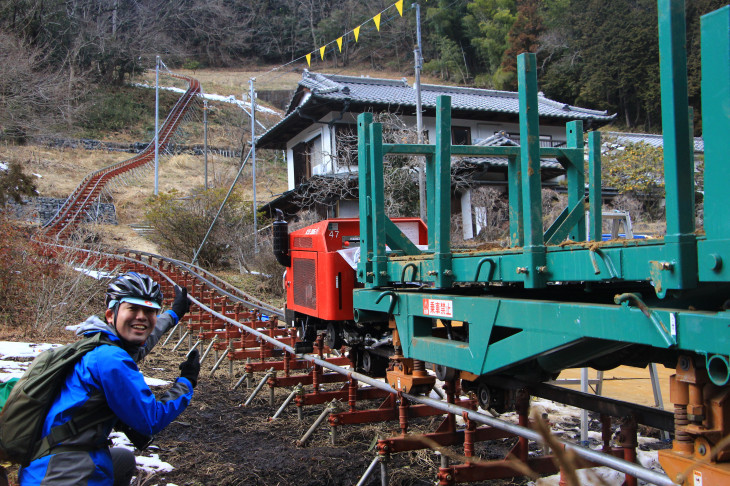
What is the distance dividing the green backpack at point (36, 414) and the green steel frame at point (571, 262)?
1.98 metres

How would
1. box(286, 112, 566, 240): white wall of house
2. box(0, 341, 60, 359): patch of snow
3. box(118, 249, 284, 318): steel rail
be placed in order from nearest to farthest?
1. box(0, 341, 60, 359): patch of snow
2. box(118, 249, 284, 318): steel rail
3. box(286, 112, 566, 240): white wall of house

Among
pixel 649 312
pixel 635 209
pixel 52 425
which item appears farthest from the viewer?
pixel 635 209

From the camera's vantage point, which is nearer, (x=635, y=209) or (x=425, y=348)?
(x=425, y=348)

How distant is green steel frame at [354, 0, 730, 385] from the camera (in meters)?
2.11

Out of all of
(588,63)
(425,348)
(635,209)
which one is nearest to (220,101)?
(588,63)

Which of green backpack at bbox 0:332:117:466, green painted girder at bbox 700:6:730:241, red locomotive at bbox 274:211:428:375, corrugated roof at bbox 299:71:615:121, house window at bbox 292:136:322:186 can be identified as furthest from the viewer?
house window at bbox 292:136:322:186

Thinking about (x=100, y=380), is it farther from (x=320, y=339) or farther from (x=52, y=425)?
(x=320, y=339)

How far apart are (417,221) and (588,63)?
1386 inches

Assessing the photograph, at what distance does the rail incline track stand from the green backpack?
1670 centimetres

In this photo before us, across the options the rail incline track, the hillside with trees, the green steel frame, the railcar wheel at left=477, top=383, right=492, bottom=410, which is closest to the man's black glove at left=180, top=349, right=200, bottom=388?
the green steel frame

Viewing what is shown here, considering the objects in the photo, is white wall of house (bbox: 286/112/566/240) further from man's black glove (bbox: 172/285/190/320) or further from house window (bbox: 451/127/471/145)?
man's black glove (bbox: 172/285/190/320)

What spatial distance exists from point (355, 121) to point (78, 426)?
63.6 ft

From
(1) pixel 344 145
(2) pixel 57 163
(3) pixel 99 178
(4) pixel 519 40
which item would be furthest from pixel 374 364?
(4) pixel 519 40

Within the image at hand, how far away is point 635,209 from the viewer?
1958cm
